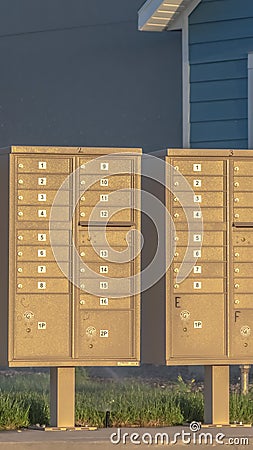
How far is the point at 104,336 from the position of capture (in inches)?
349

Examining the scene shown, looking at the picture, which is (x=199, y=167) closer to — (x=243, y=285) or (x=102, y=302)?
(x=243, y=285)

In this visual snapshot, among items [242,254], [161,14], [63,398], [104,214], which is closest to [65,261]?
[104,214]

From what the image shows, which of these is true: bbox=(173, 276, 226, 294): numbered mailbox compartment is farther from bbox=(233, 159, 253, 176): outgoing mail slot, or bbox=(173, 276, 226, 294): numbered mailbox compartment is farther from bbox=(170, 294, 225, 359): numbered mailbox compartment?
bbox=(233, 159, 253, 176): outgoing mail slot

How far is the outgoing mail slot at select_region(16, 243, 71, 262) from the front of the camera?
8766 mm

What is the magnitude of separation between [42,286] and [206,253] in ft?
3.57

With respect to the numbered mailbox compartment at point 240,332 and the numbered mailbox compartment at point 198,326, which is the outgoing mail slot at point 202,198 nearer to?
the numbered mailbox compartment at point 198,326

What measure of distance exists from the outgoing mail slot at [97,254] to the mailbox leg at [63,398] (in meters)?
0.71

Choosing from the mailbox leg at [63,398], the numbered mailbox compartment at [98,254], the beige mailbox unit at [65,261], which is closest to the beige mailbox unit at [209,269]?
the beige mailbox unit at [65,261]

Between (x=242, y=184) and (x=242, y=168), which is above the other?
(x=242, y=168)

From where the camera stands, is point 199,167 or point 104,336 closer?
point 104,336

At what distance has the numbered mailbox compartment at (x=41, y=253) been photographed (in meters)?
8.77

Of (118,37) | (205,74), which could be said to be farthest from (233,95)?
(118,37)

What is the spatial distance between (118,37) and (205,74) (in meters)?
1.80

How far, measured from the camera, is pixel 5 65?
49.8 ft
